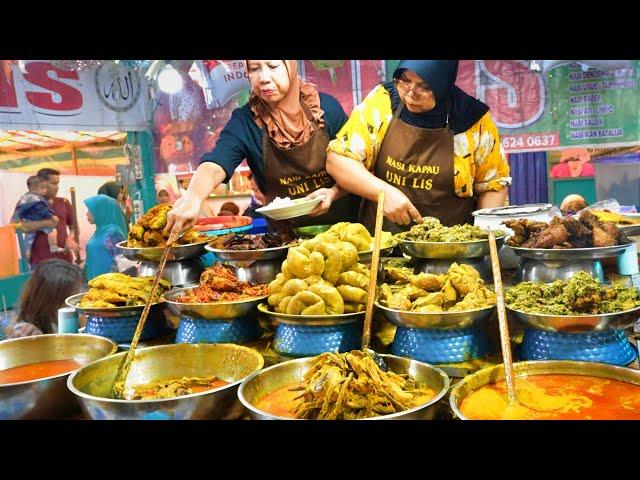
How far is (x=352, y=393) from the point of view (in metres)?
1.37

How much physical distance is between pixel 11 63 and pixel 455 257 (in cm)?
261

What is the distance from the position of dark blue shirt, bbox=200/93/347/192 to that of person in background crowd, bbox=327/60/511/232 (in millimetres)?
84

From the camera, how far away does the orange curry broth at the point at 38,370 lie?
6.20 feet

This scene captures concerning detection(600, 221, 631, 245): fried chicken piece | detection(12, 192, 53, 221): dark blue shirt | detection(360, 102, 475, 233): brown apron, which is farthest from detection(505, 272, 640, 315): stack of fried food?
detection(12, 192, 53, 221): dark blue shirt

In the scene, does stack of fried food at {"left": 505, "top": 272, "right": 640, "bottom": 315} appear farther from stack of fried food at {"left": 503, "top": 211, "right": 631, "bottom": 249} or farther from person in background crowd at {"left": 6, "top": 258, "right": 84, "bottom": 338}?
person in background crowd at {"left": 6, "top": 258, "right": 84, "bottom": 338}

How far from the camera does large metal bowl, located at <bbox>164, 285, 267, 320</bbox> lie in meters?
1.94

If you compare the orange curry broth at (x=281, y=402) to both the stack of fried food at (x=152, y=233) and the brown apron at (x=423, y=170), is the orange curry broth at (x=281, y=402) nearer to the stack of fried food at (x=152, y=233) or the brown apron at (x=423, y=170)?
the stack of fried food at (x=152, y=233)

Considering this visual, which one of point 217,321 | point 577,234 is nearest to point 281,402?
point 217,321

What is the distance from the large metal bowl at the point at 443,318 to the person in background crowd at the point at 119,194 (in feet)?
5.72

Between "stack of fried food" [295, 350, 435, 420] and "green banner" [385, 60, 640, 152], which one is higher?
"green banner" [385, 60, 640, 152]

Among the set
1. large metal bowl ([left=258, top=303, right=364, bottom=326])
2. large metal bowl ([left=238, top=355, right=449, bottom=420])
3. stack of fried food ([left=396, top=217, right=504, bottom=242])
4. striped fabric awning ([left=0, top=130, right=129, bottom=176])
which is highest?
striped fabric awning ([left=0, top=130, right=129, bottom=176])

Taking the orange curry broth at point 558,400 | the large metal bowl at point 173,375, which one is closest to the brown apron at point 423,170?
the large metal bowl at point 173,375

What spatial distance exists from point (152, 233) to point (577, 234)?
168 centimetres

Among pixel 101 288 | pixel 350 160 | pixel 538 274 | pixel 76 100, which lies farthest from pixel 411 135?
pixel 76 100
